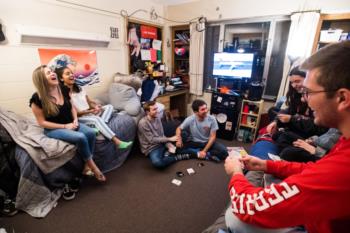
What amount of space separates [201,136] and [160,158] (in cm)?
67

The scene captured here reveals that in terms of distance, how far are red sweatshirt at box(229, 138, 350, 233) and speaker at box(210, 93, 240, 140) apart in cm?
265

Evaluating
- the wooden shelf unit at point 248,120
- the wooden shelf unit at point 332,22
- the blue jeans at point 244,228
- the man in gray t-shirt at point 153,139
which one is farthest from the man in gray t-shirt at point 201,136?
the wooden shelf unit at point 332,22

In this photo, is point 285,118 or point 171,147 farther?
point 171,147

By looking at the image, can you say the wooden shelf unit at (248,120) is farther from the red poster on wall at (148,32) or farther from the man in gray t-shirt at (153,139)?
the red poster on wall at (148,32)

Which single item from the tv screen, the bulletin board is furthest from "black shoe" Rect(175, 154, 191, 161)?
the bulletin board

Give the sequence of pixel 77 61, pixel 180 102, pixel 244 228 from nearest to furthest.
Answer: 1. pixel 244 228
2. pixel 77 61
3. pixel 180 102

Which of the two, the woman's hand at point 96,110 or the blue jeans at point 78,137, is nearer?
the blue jeans at point 78,137

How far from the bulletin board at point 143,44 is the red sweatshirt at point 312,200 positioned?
136 inches

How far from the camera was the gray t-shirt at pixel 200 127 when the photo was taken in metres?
2.62

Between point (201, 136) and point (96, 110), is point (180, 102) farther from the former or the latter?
point (96, 110)

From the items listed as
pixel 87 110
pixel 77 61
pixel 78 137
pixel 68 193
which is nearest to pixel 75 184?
pixel 68 193

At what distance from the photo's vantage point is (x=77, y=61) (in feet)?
9.34

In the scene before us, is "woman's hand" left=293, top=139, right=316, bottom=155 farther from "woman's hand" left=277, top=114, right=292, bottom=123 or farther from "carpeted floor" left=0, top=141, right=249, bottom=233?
"carpeted floor" left=0, top=141, right=249, bottom=233

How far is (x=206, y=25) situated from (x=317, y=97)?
11.7ft
